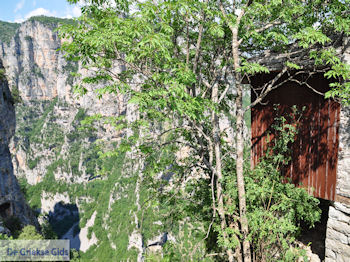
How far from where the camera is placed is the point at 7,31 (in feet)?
436

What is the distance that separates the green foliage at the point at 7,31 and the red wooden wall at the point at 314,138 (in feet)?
513

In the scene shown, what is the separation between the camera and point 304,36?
4.06 meters

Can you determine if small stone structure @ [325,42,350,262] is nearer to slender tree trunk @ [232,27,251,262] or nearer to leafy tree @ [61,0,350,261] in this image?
leafy tree @ [61,0,350,261]

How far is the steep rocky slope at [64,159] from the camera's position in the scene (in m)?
59.6

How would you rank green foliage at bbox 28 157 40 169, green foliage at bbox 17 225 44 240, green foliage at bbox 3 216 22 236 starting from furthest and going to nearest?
green foliage at bbox 28 157 40 169 → green foliage at bbox 3 216 22 236 → green foliage at bbox 17 225 44 240

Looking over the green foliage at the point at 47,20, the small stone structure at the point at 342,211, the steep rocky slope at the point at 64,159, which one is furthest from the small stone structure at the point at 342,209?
the green foliage at the point at 47,20

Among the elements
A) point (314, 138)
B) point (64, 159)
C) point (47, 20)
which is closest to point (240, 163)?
point (314, 138)

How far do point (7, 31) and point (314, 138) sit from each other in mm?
174386

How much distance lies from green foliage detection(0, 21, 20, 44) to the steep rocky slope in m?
Answer: 7.14

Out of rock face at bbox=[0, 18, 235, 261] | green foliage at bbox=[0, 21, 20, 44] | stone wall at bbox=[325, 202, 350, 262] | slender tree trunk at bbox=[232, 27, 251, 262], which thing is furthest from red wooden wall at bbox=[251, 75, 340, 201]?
green foliage at bbox=[0, 21, 20, 44]

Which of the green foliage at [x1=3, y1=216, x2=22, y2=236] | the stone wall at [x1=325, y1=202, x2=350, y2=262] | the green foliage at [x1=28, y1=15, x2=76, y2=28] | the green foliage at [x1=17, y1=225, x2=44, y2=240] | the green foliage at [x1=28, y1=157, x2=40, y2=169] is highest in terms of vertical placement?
the green foliage at [x1=28, y1=15, x2=76, y2=28]

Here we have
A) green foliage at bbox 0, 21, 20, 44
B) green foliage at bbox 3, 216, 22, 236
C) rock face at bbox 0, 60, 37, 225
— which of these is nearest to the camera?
green foliage at bbox 3, 216, 22, 236

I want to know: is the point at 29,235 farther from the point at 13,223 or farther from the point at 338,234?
the point at 338,234

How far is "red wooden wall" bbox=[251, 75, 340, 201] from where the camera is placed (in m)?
4.88
